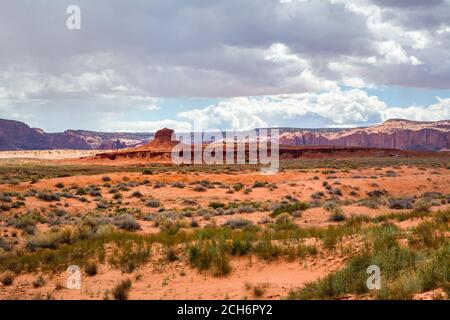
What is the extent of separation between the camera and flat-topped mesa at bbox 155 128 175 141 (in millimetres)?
130500

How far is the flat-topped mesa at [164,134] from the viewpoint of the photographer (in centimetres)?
13050

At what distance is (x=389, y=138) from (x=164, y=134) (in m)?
91.4

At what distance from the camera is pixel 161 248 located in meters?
13.0

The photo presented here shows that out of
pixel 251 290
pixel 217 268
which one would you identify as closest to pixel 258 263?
pixel 217 268

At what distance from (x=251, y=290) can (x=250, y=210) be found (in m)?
14.4

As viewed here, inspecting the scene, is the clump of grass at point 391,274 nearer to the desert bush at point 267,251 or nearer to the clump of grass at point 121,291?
the desert bush at point 267,251

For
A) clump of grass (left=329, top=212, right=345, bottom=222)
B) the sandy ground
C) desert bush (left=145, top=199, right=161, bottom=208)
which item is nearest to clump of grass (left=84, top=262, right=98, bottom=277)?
clump of grass (left=329, top=212, right=345, bottom=222)

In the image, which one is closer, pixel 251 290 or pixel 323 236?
pixel 251 290

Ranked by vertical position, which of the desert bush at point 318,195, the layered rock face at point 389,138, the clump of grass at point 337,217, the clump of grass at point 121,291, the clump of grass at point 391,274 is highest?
the layered rock face at point 389,138

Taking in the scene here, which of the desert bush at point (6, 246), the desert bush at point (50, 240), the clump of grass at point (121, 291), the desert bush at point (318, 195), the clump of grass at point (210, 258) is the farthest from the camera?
the desert bush at point (318, 195)

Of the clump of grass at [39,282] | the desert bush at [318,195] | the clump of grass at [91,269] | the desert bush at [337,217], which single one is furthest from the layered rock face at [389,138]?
the clump of grass at [39,282]

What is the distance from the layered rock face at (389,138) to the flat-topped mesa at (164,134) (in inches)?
2618

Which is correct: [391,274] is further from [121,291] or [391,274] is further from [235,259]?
[121,291]

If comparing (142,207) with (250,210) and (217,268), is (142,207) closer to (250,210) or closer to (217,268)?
(250,210)
